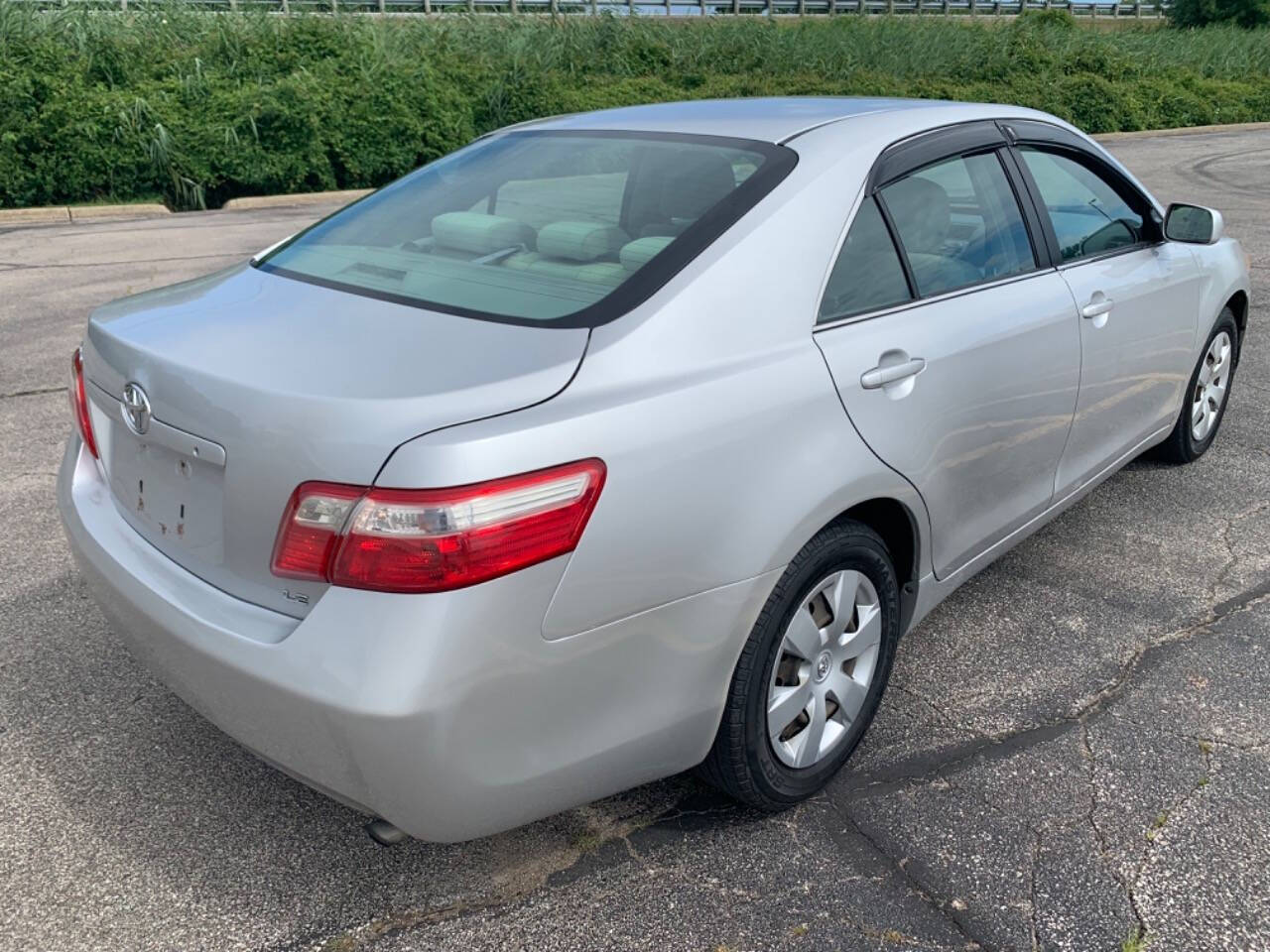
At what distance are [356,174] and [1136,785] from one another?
13807 millimetres

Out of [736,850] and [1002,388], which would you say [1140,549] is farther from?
[736,850]

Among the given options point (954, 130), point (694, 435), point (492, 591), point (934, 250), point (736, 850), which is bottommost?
point (736, 850)

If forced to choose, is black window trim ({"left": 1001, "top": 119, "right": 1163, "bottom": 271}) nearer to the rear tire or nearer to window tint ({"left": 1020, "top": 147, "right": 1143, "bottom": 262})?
window tint ({"left": 1020, "top": 147, "right": 1143, "bottom": 262})

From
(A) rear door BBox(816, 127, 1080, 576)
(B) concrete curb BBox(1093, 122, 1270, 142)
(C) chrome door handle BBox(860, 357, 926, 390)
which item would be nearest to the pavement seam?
(A) rear door BBox(816, 127, 1080, 576)

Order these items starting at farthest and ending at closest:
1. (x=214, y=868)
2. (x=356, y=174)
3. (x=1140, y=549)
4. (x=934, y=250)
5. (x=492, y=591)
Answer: (x=356, y=174) → (x=1140, y=549) → (x=934, y=250) → (x=214, y=868) → (x=492, y=591)

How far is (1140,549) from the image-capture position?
13.8ft

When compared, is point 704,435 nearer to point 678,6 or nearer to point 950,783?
point 950,783

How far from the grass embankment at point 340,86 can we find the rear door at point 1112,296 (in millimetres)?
11987

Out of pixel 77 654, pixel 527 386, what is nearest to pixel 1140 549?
pixel 527 386

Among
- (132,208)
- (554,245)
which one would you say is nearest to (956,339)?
(554,245)

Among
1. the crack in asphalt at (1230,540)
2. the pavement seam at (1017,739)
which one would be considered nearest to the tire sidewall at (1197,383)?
the crack in asphalt at (1230,540)

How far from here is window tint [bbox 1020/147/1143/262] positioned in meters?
3.57

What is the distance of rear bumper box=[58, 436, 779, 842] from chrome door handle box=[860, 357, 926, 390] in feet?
1.84

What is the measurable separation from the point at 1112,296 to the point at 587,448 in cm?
230
